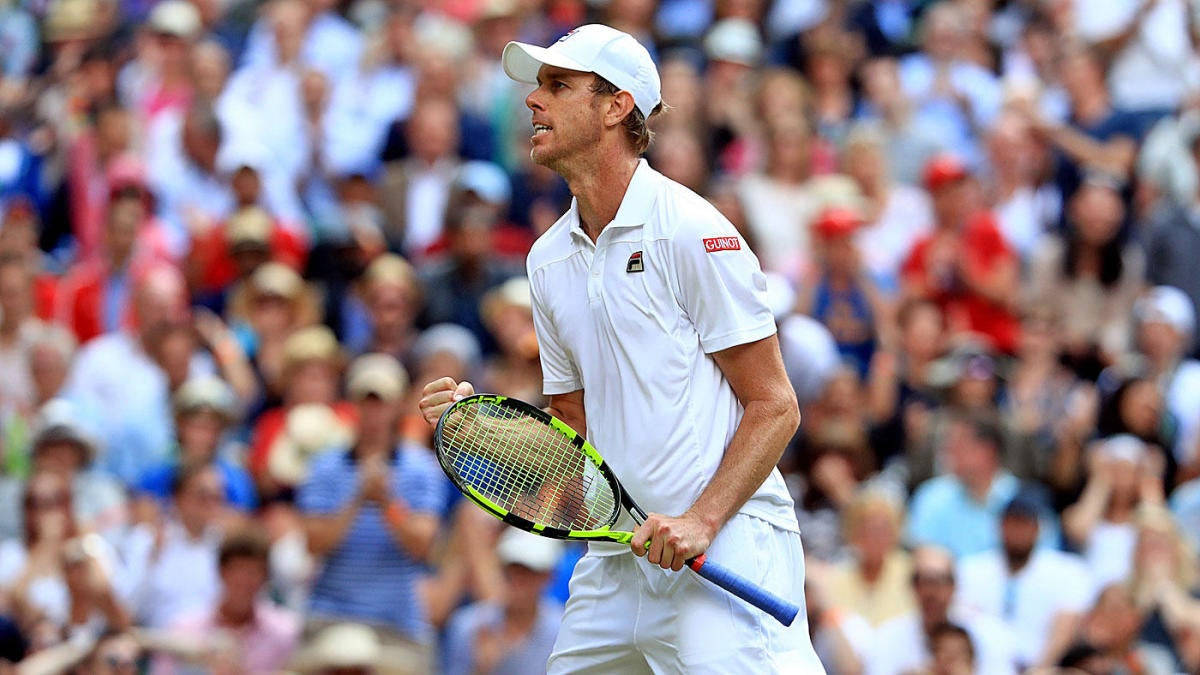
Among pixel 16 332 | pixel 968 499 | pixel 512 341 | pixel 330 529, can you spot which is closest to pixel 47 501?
pixel 330 529

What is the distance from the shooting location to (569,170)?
5199 mm

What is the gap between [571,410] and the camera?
18.2 ft

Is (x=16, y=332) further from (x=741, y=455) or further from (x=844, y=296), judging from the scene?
(x=741, y=455)

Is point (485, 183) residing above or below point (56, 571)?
above

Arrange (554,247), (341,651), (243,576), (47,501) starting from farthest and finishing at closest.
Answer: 1. (47,501)
2. (243,576)
3. (341,651)
4. (554,247)

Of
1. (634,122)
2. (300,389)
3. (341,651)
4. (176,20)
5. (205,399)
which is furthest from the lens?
(176,20)

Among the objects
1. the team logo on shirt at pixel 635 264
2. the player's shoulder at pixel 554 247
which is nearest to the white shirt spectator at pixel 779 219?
the player's shoulder at pixel 554 247

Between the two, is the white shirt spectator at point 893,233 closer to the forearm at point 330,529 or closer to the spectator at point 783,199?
the spectator at point 783,199

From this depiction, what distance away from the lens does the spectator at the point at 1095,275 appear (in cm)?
1101

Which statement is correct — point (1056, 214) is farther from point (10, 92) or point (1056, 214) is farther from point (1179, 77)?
point (10, 92)

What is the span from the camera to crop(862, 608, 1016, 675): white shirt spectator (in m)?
8.66

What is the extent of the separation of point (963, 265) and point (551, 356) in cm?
603

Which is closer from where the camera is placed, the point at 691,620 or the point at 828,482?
the point at 691,620

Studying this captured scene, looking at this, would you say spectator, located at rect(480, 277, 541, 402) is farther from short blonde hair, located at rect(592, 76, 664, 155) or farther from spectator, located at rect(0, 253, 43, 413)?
short blonde hair, located at rect(592, 76, 664, 155)
